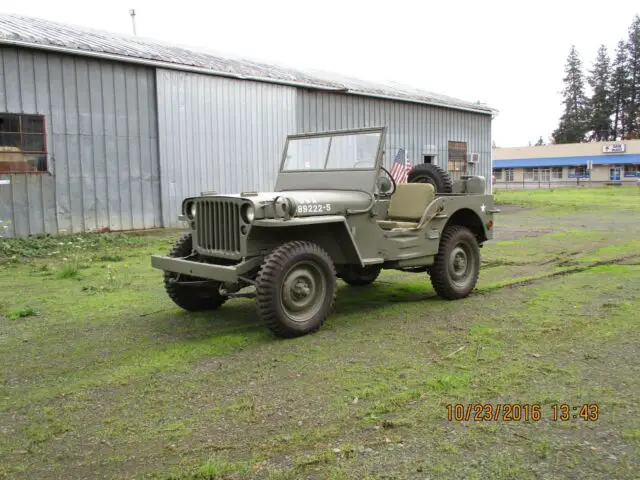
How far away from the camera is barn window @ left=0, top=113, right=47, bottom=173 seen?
11764 millimetres

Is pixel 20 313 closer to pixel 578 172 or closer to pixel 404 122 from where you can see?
pixel 404 122

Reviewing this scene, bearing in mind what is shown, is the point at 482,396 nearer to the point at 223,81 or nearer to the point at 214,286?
the point at 214,286

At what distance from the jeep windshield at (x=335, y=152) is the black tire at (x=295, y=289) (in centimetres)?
142

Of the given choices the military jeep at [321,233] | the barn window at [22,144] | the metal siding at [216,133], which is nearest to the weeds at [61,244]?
the barn window at [22,144]

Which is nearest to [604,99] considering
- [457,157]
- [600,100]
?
[600,100]

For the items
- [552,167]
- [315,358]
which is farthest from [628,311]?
[552,167]

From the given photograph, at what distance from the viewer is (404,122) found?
2062cm

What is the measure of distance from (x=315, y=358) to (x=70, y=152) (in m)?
9.85

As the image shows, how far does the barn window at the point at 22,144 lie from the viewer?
38.6 feet

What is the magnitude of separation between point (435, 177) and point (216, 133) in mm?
8988

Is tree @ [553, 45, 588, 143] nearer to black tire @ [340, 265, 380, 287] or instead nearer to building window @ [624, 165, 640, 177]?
building window @ [624, 165, 640, 177]

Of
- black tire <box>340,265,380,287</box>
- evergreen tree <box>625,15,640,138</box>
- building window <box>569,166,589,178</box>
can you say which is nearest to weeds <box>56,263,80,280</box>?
black tire <box>340,265,380,287</box>

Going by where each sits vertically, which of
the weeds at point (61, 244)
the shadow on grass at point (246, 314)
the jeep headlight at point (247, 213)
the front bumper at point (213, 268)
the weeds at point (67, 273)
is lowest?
the shadow on grass at point (246, 314)

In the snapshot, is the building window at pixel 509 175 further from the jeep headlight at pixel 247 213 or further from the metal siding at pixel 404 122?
the jeep headlight at pixel 247 213
